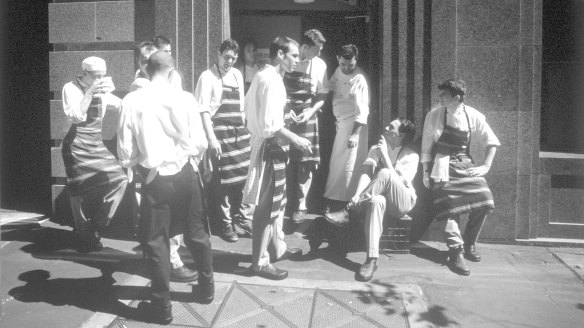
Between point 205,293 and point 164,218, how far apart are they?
0.76 meters

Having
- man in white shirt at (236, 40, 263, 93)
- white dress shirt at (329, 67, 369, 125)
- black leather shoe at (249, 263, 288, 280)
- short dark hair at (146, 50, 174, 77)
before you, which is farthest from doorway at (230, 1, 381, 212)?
short dark hair at (146, 50, 174, 77)

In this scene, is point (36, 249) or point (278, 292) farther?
point (36, 249)

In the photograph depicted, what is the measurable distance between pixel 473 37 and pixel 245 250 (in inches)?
135

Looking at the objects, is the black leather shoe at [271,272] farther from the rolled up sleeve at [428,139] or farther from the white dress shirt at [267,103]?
the rolled up sleeve at [428,139]

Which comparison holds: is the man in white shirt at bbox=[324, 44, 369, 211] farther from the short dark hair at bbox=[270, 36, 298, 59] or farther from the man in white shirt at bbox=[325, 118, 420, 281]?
the short dark hair at bbox=[270, 36, 298, 59]

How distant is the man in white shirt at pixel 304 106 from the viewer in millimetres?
6535

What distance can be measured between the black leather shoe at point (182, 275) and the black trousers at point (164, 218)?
0.69m

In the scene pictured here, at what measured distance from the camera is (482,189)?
5871 millimetres

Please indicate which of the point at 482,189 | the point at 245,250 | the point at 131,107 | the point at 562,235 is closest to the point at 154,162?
the point at 131,107

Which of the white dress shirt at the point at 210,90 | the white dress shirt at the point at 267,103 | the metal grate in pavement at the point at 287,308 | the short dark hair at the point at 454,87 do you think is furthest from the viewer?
the white dress shirt at the point at 210,90

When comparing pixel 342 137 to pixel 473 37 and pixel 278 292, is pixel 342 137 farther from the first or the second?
pixel 278 292

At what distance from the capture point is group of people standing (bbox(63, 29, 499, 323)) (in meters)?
4.34

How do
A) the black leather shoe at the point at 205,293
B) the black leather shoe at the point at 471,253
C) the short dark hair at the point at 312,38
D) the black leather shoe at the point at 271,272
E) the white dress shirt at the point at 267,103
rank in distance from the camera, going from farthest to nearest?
the short dark hair at the point at 312,38, the black leather shoe at the point at 471,253, the black leather shoe at the point at 271,272, the white dress shirt at the point at 267,103, the black leather shoe at the point at 205,293

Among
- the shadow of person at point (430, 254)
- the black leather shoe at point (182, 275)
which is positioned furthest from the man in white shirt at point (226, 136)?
the shadow of person at point (430, 254)
